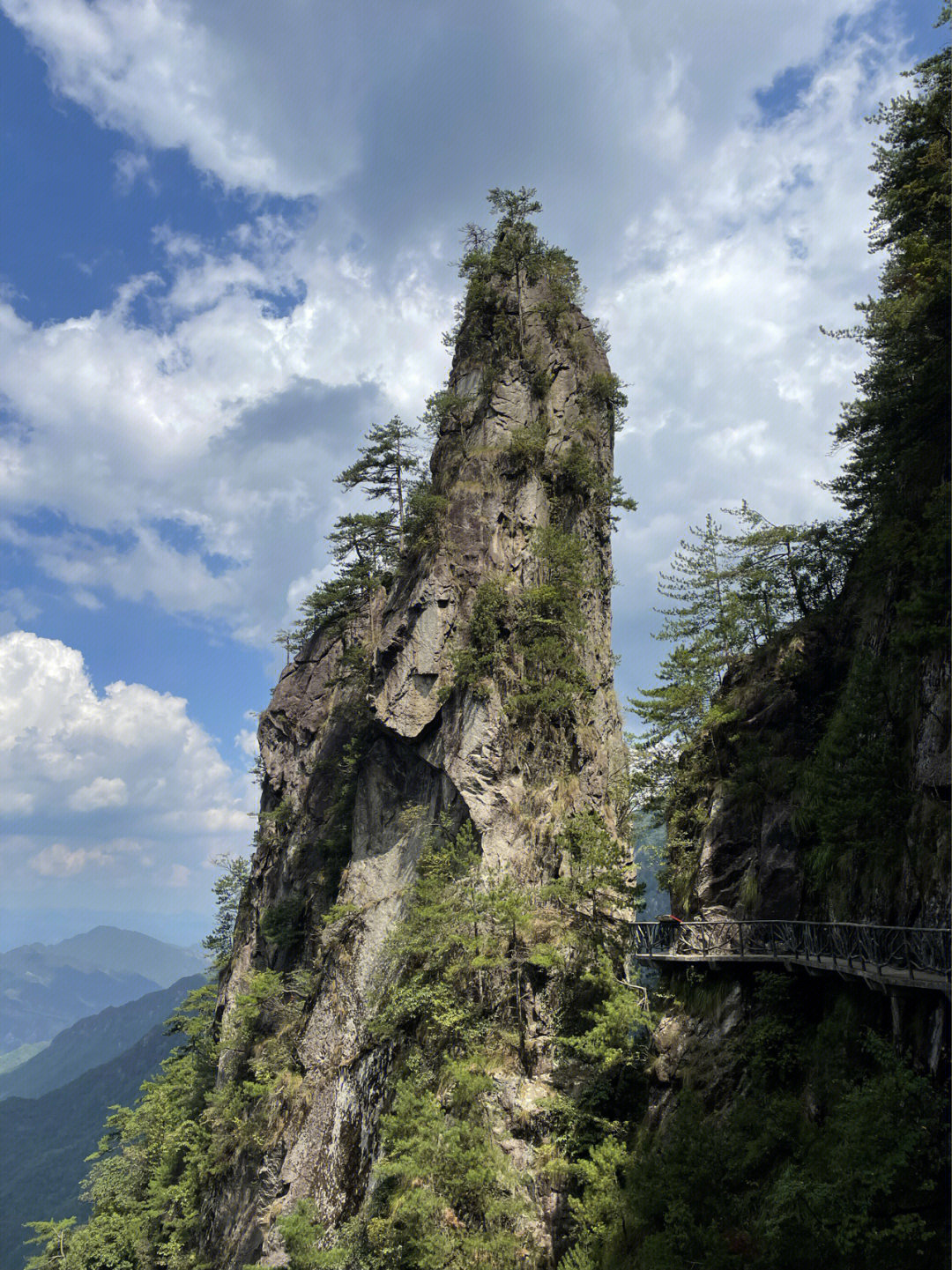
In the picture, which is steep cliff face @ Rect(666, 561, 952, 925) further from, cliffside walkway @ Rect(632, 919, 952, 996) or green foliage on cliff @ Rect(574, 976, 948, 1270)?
green foliage on cliff @ Rect(574, 976, 948, 1270)

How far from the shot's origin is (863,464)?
2472 centimetres

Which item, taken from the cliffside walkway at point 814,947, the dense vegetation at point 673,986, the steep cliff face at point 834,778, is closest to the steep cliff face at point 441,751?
the dense vegetation at point 673,986

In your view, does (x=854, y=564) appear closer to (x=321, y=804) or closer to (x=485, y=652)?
(x=485, y=652)

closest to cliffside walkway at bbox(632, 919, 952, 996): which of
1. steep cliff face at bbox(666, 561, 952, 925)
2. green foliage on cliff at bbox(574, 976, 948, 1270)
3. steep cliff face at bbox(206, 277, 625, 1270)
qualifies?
steep cliff face at bbox(666, 561, 952, 925)

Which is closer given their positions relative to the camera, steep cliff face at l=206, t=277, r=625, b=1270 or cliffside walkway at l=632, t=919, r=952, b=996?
cliffside walkway at l=632, t=919, r=952, b=996

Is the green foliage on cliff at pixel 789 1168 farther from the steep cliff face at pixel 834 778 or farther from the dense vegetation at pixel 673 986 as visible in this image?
the steep cliff face at pixel 834 778

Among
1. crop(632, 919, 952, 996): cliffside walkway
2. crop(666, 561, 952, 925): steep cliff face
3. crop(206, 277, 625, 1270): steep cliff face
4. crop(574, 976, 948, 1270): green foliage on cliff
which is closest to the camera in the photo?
crop(574, 976, 948, 1270): green foliage on cliff

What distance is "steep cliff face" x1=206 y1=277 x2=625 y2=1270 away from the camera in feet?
90.0

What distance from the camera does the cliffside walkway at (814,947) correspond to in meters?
14.0

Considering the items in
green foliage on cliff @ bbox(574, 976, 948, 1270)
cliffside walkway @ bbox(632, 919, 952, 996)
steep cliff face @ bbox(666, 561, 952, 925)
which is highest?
steep cliff face @ bbox(666, 561, 952, 925)

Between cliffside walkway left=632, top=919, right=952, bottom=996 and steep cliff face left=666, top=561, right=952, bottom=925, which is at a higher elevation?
steep cliff face left=666, top=561, right=952, bottom=925

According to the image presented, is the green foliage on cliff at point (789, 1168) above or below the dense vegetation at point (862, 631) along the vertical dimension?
below

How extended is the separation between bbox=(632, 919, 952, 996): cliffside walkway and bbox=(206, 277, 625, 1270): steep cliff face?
4860 mm

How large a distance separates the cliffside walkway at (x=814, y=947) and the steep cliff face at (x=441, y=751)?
15.9ft
